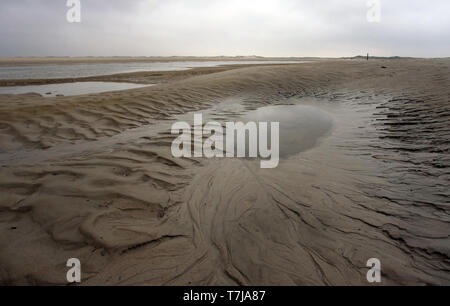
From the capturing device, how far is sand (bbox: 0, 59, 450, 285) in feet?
6.82

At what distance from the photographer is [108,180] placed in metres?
3.21

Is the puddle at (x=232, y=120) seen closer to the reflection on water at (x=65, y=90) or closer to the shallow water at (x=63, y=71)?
the reflection on water at (x=65, y=90)

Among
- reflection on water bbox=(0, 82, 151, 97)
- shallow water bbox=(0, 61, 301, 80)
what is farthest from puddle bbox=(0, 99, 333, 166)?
shallow water bbox=(0, 61, 301, 80)

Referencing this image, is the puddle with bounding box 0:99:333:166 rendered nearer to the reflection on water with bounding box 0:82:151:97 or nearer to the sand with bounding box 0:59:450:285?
the sand with bounding box 0:59:450:285

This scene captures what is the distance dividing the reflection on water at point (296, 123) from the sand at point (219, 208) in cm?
27

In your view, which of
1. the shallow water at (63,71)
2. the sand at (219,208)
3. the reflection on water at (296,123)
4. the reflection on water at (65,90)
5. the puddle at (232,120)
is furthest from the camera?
the shallow water at (63,71)

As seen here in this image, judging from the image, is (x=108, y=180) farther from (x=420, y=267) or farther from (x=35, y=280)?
(x=420, y=267)

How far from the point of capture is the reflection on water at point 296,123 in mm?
4914

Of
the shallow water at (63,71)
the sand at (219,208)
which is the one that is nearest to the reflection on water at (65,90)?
the sand at (219,208)

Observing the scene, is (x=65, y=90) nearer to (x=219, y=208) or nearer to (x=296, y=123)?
(x=296, y=123)

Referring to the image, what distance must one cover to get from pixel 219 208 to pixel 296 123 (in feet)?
13.6

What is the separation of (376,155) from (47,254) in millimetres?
4872

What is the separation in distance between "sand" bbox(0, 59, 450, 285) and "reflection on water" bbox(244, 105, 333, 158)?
0.27 metres
